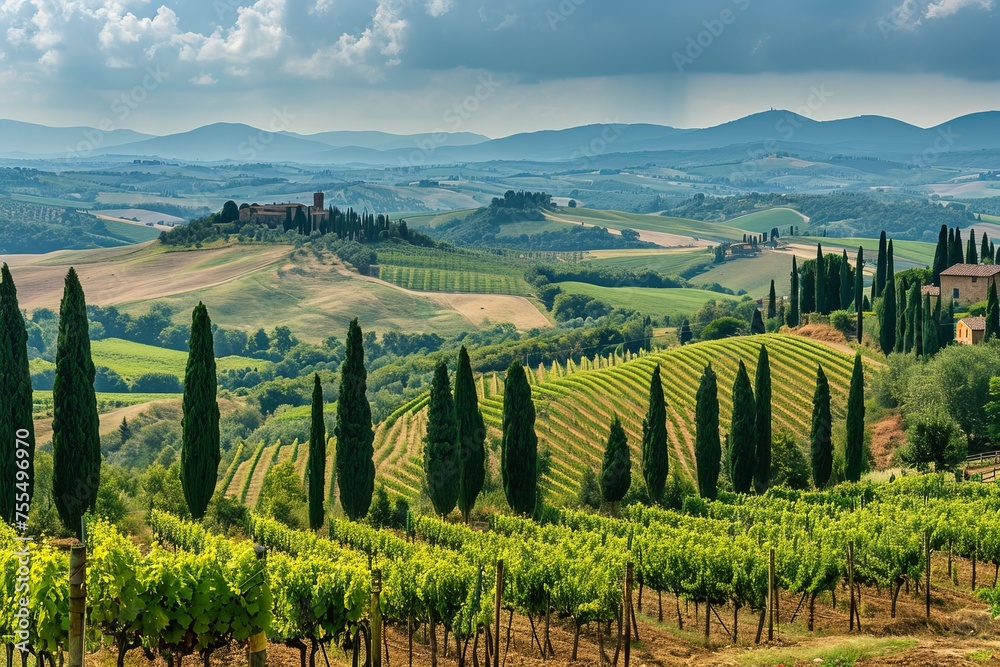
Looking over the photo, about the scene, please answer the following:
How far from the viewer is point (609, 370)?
70938 mm

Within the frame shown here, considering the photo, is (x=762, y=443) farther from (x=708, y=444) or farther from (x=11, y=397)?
(x=11, y=397)

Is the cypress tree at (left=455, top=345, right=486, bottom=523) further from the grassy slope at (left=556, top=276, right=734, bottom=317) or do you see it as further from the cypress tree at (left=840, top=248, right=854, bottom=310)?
the grassy slope at (left=556, top=276, right=734, bottom=317)

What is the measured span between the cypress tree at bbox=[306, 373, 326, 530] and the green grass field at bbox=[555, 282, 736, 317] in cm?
13021

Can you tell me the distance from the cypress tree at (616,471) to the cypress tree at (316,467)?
12305 mm

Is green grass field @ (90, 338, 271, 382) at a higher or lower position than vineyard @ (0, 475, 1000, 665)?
lower

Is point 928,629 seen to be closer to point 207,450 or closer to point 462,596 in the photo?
point 462,596

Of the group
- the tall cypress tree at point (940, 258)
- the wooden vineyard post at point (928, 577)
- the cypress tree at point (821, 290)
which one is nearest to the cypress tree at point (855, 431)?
the wooden vineyard post at point (928, 577)

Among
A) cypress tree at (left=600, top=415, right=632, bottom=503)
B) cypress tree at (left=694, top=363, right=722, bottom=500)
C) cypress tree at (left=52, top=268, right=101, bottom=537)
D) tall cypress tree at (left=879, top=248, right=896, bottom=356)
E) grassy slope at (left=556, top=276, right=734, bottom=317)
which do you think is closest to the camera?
cypress tree at (left=52, top=268, right=101, bottom=537)

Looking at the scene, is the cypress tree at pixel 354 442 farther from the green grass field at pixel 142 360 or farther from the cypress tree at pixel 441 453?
the green grass field at pixel 142 360

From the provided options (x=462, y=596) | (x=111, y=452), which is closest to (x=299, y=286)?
(x=111, y=452)

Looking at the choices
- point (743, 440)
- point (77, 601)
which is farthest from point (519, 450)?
point (77, 601)

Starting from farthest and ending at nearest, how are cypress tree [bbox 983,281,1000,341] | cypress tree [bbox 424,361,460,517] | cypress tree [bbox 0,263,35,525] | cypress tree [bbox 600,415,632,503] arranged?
cypress tree [bbox 983,281,1000,341]
cypress tree [bbox 600,415,632,503]
cypress tree [bbox 424,361,460,517]
cypress tree [bbox 0,263,35,525]

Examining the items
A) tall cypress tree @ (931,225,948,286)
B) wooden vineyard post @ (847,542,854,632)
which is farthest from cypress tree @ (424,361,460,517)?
tall cypress tree @ (931,225,948,286)

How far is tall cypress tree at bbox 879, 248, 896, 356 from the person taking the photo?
7194 centimetres
